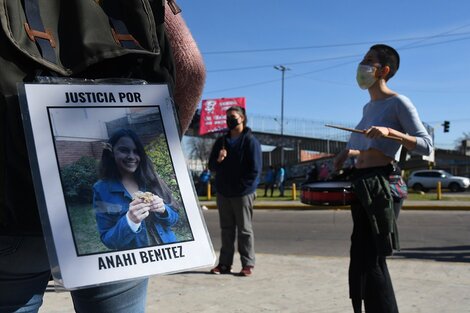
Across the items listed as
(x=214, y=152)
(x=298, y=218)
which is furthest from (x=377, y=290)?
(x=298, y=218)

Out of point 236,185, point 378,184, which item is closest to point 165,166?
point 378,184

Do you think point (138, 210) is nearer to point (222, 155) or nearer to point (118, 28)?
point (118, 28)

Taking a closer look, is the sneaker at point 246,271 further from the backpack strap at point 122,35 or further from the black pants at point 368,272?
the backpack strap at point 122,35

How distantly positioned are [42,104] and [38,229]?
0.29 m

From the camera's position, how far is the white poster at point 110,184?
1024 millimetres

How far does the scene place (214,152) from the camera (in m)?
5.87

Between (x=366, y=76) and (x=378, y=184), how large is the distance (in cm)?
73

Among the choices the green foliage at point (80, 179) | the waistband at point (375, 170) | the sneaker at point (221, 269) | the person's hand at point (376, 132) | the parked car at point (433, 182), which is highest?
the green foliage at point (80, 179)

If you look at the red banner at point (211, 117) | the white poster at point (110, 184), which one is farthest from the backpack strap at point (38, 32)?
the red banner at point (211, 117)

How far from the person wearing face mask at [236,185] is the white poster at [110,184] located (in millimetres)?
4351

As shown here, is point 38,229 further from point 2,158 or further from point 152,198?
point 152,198

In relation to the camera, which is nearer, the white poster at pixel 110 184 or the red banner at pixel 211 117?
the white poster at pixel 110 184

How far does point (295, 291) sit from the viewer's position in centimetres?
452

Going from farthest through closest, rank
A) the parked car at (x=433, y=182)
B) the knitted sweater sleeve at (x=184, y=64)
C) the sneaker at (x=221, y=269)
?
the parked car at (x=433, y=182) → the sneaker at (x=221, y=269) → the knitted sweater sleeve at (x=184, y=64)
